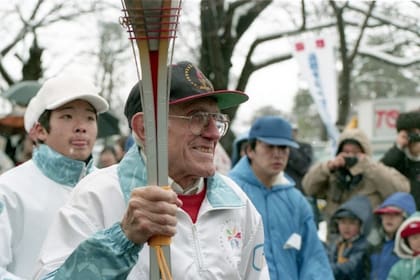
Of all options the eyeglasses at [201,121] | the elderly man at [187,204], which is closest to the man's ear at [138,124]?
the elderly man at [187,204]

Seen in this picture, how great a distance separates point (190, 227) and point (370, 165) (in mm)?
4588

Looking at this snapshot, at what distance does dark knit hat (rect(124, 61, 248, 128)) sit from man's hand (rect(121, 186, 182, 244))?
0.79 m

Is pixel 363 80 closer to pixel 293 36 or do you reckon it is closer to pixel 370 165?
pixel 293 36

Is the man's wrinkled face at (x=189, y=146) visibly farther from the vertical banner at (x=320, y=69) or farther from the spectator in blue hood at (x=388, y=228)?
the vertical banner at (x=320, y=69)

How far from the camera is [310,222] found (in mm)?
6320

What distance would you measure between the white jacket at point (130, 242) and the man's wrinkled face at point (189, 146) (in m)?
0.13

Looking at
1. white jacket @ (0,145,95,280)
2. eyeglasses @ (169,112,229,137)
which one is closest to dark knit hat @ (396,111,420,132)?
white jacket @ (0,145,95,280)

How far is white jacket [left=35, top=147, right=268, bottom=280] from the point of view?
2826 millimetres

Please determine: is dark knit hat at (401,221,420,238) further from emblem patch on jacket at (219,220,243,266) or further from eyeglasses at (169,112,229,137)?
eyeglasses at (169,112,229,137)

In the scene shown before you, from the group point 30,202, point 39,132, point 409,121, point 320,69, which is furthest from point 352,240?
point 320,69

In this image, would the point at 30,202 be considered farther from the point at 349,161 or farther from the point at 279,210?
the point at 349,161

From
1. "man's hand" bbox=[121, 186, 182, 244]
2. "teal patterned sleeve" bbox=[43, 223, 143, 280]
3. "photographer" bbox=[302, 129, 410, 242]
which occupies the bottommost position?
"photographer" bbox=[302, 129, 410, 242]

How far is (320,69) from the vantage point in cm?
1211

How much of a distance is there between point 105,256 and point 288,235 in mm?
3556
